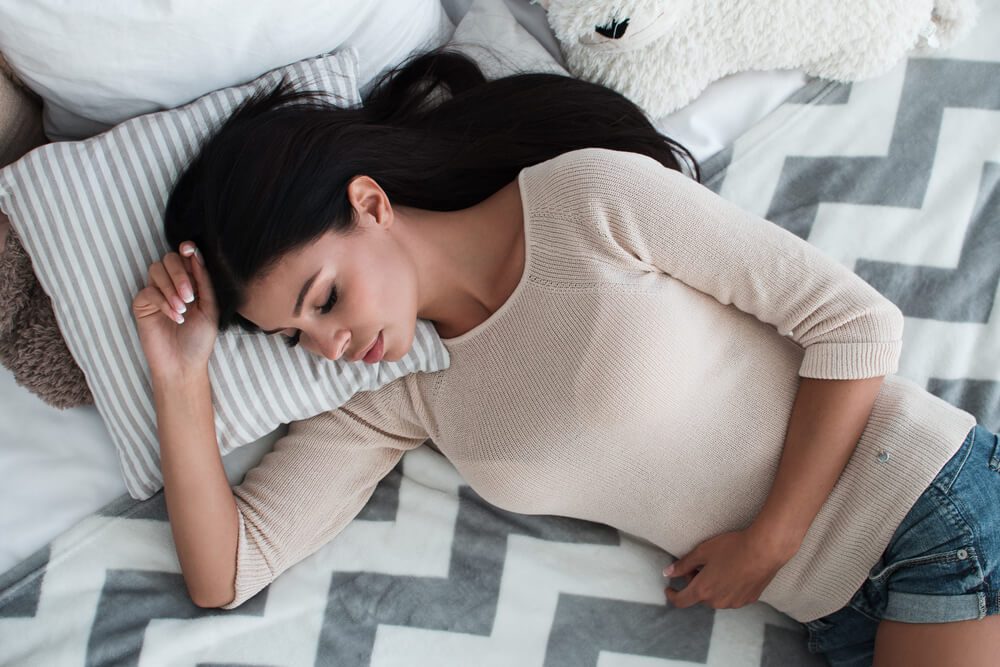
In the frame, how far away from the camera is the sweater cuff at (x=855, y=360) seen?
1138 millimetres

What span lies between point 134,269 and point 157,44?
0.31 metres

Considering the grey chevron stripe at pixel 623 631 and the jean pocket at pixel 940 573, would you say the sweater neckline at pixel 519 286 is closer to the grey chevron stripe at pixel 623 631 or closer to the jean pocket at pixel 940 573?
the grey chevron stripe at pixel 623 631

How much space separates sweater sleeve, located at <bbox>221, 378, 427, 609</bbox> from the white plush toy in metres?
0.59

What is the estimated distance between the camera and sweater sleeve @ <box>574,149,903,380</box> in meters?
1.13

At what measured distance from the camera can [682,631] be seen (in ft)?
4.42

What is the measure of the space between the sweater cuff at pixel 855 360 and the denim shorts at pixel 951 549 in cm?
16

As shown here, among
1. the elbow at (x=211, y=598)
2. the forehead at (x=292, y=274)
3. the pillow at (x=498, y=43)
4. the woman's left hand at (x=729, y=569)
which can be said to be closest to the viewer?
the forehead at (x=292, y=274)

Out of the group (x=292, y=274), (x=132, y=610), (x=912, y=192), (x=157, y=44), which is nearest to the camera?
(x=292, y=274)

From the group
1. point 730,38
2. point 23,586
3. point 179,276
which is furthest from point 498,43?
point 23,586

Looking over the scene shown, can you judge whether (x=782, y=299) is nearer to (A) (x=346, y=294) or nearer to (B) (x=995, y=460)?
(B) (x=995, y=460)

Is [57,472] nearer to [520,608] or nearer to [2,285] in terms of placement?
[2,285]

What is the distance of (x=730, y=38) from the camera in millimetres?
1438

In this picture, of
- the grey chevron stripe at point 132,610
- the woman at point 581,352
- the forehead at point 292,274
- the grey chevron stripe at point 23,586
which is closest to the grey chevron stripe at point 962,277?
the woman at point 581,352

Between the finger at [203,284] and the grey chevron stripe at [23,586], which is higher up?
the finger at [203,284]
